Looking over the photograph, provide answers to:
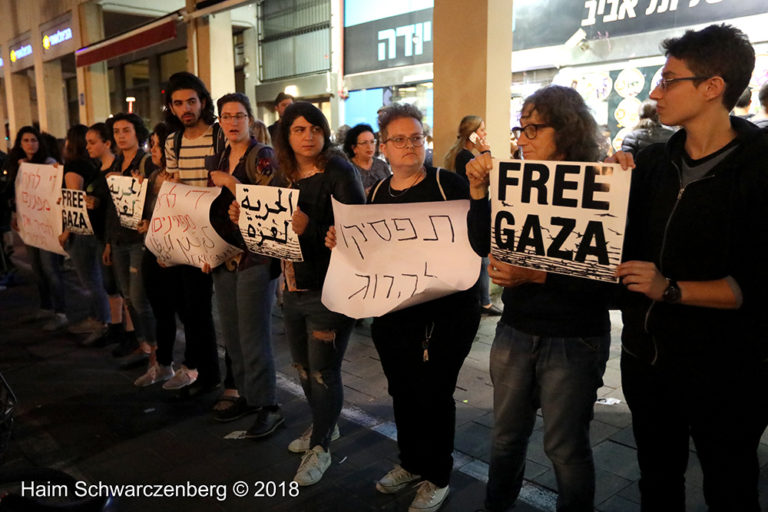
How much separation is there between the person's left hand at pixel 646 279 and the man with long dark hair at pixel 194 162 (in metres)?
2.78

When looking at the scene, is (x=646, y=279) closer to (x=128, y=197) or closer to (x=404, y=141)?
(x=404, y=141)

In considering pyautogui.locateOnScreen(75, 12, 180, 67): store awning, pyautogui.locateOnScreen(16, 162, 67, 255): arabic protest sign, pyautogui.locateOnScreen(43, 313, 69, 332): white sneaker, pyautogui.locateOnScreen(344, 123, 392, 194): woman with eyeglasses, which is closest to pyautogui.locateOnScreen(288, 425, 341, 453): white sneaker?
pyautogui.locateOnScreen(344, 123, 392, 194): woman with eyeglasses

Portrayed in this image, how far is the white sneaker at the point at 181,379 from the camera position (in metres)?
4.64

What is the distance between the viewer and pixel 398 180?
9.30 ft

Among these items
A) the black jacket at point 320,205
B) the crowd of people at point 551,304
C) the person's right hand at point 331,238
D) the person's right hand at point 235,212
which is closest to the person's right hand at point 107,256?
the crowd of people at point 551,304

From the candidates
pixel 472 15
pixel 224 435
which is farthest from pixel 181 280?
pixel 472 15

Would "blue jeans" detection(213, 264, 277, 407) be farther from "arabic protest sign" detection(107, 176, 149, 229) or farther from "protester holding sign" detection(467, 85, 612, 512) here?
"protester holding sign" detection(467, 85, 612, 512)

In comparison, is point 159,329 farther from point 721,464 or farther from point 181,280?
point 721,464

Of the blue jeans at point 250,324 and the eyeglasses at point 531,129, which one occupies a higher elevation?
the eyeglasses at point 531,129

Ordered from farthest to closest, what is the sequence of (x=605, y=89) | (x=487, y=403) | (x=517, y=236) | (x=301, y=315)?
(x=605, y=89) → (x=487, y=403) → (x=301, y=315) → (x=517, y=236)

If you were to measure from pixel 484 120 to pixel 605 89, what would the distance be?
315 centimetres

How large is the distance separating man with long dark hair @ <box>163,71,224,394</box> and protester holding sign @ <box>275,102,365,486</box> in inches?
37.0

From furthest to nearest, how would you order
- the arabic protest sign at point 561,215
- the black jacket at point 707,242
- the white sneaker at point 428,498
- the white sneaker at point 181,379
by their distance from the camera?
1. the white sneaker at point 181,379
2. the white sneaker at point 428,498
3. the arabic protest sign at point 561,215
4. the black jacket at point 707,242

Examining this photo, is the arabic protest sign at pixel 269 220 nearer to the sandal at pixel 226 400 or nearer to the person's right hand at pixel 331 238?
the person's right hand at pixel 331 238
